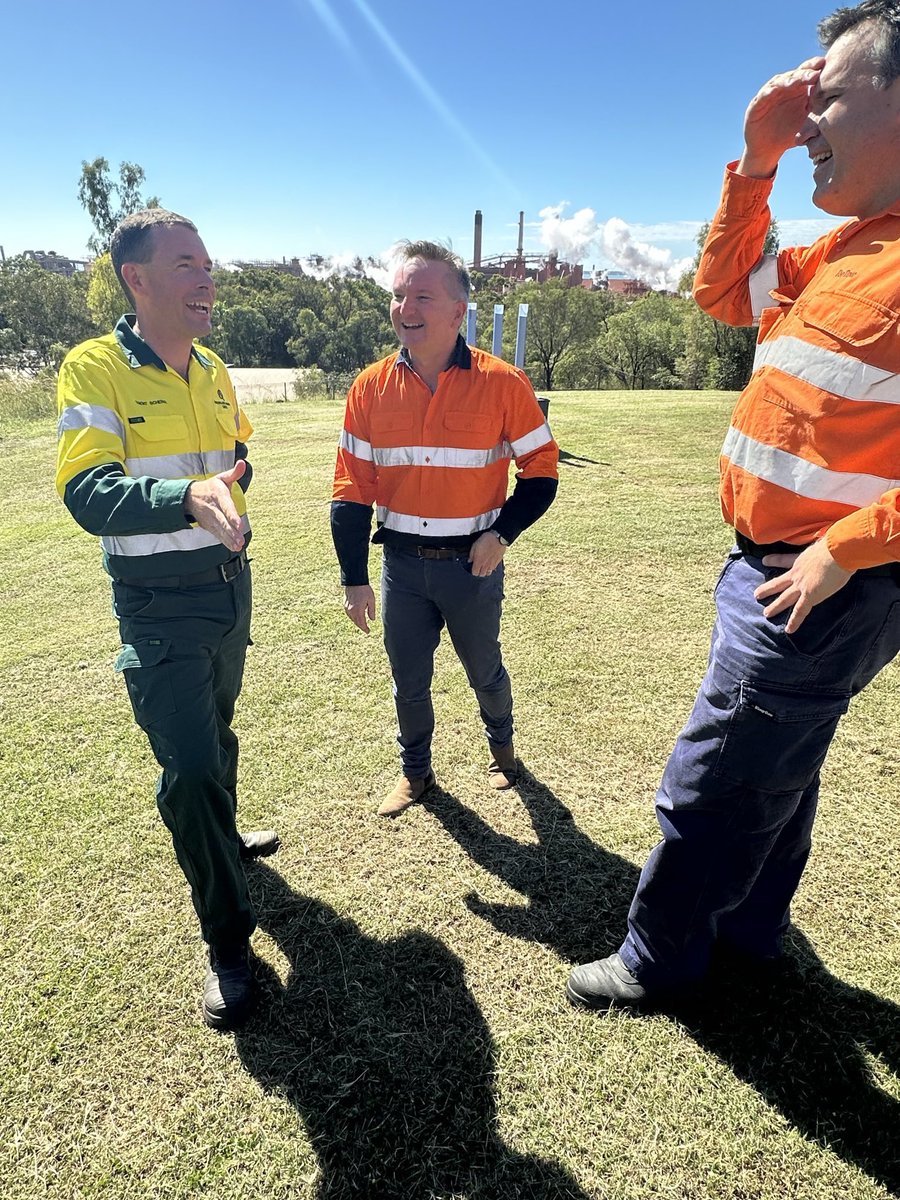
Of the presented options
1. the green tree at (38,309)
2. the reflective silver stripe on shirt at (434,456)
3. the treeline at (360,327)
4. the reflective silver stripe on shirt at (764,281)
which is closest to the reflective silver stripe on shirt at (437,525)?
the reflective silver stripe on shirt at (434,456)

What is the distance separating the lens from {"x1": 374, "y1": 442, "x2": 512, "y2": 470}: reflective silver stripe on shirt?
8.03 ft

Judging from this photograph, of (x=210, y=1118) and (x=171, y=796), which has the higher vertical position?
(x=171, y=796)

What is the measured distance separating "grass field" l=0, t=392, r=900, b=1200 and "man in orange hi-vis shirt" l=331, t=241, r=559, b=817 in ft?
2.70

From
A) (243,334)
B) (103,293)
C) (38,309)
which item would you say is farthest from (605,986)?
(243,334)

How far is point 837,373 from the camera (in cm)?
134

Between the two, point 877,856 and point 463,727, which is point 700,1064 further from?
point 463,727

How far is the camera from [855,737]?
3264 millimetres

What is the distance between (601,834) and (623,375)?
126 ft

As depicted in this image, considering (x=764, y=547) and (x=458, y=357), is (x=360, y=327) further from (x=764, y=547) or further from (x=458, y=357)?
(x=764, y=547)

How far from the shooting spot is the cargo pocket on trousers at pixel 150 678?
188cm

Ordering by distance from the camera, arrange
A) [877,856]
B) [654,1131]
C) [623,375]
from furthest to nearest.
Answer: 1. [623,375]
2. [877,856]
3. [654,1131]

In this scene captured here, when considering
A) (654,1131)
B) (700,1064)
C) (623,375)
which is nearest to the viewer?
(654,1131)

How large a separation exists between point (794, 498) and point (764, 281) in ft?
2.40

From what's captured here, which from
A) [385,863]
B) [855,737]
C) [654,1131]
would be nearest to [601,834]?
[385,863]
